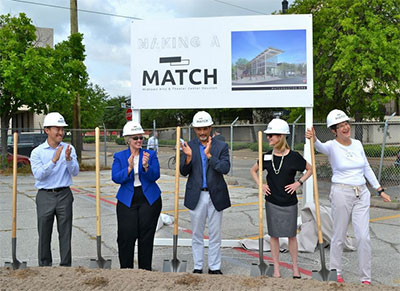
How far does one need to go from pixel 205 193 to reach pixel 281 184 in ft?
2.80

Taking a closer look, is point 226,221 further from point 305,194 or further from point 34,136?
point 34,136

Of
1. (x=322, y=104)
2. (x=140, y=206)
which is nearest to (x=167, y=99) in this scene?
(x=140, y=206)

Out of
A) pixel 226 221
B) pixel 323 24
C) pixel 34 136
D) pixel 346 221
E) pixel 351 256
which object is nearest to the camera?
pixel 346 221

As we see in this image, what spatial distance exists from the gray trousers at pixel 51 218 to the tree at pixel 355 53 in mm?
11264

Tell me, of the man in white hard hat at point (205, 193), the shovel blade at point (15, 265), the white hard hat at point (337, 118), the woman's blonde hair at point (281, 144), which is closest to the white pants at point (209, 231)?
the man in white hard hat at point (205, 193)

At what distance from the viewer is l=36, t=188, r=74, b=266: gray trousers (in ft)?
15.4

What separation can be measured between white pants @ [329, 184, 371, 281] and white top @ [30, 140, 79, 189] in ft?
9.27

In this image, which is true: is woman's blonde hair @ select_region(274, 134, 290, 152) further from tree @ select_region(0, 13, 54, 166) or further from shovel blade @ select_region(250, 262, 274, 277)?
tree @ select_region(0, 13, 54, 166)

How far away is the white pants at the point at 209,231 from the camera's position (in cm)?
490

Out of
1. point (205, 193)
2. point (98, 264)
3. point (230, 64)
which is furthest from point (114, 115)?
point (98, 264)

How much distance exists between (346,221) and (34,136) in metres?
17.5

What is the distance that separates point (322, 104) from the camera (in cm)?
1650

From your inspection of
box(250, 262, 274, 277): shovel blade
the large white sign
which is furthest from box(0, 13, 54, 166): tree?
box(250, 262, 274, 277): shovel blade

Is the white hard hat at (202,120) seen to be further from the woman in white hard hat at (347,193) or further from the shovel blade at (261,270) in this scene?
the shovel blade at (261,270)
